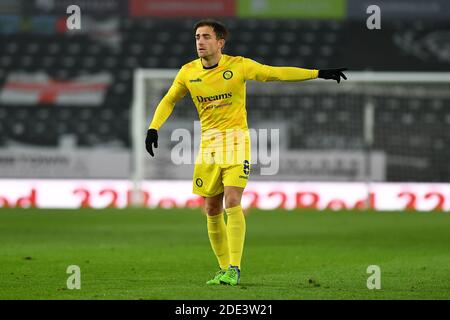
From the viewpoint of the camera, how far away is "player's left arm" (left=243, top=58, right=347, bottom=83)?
794 cm

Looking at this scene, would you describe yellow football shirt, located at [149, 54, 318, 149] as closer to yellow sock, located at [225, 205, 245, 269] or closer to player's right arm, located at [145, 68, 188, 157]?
player's right arm, located at [145, 68, 188, 157]

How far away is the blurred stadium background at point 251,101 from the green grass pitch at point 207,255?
178cm

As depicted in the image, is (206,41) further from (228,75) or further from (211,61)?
(228,75)

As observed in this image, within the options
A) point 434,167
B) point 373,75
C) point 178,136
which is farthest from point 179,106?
point 434,167

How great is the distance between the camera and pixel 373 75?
846 inches

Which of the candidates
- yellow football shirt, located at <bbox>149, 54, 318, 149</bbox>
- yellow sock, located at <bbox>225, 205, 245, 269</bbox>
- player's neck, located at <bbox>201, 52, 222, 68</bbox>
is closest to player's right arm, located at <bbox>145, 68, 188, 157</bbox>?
yellow football shirt, located at <bbox>149, 54, 318, 149</bbox>

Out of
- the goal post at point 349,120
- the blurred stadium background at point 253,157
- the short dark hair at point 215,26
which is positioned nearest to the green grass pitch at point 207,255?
the blurred stadium background at point 253,157

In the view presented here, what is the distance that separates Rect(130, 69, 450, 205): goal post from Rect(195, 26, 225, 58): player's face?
12675mm

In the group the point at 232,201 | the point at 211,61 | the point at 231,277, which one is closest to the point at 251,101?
the point at 211,61

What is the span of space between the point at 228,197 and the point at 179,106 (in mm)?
14558

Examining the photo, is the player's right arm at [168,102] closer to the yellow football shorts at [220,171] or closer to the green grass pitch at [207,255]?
the yellow football shorts at [220,171]

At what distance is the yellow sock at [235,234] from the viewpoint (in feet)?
25.8

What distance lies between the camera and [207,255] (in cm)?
1088

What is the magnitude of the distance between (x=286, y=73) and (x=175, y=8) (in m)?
18.0
